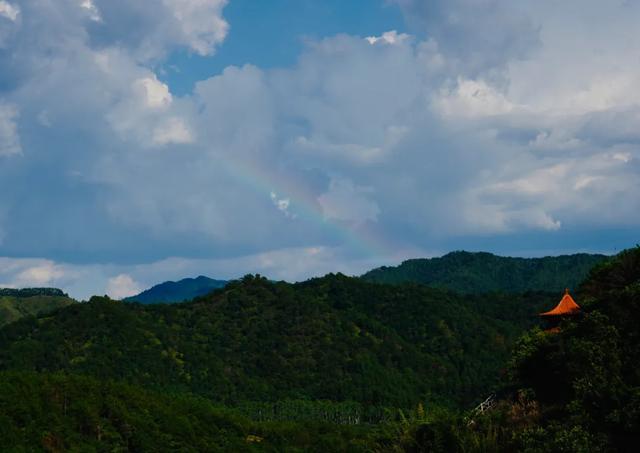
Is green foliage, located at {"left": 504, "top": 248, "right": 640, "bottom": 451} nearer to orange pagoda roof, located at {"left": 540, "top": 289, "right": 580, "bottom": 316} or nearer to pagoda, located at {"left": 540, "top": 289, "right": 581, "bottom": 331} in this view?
orange pagoda roof, located at {"left": 540, "top": 289, "right": 580, "bottom": 316}

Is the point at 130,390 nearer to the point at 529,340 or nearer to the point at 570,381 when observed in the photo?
the point at 529,340

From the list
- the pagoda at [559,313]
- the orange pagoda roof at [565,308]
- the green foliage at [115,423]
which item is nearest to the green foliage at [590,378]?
the orange pagoda roof at [565,308]

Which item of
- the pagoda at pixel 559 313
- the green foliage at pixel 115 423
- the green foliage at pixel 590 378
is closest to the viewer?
the green foliage at pixel 590 378

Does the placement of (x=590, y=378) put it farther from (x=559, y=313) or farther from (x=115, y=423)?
(x=115, y=423)

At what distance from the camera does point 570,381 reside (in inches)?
1795

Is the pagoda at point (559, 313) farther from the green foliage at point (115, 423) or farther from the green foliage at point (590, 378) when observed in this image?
the green foliage at point (115, 423)

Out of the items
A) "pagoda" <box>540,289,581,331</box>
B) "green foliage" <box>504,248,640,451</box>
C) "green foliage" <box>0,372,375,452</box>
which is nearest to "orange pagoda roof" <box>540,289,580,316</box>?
"pagoda" <box>540,289,581,331</box>

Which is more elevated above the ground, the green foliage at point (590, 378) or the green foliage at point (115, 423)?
the green foliage at point (590, 378)

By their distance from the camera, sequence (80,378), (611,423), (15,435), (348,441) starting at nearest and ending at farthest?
1. (611,423)
2. (15,435)
3. (80,378)
4. (348,441)

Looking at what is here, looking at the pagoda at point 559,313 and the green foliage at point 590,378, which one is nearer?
the green foliage at point 590,378

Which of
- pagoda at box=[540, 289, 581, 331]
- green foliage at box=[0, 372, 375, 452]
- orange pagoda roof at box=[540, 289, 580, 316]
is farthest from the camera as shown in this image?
green foliage at box=[0, 372, 375, 452]

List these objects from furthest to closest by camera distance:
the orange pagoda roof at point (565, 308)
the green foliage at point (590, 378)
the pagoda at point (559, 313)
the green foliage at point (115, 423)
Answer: the green foliage at point (115, 423)
the pagoda at point (559, 313)
the orange pagoda roof at point (565, 308)
the green foliage at point (590, 378)

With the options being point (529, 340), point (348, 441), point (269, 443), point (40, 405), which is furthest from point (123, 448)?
point (529, 340)

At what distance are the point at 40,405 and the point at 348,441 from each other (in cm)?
8090
